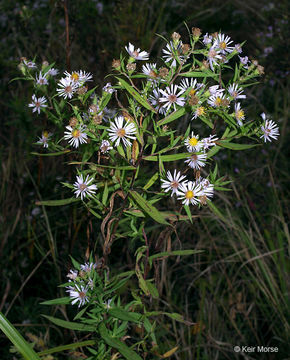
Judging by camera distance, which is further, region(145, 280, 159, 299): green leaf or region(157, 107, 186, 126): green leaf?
region(145, 280, 159, 299): green leaf

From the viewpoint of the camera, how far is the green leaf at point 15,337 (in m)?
0.94

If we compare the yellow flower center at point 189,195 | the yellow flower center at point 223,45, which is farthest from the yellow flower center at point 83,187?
the yellow flower center at point 223,45

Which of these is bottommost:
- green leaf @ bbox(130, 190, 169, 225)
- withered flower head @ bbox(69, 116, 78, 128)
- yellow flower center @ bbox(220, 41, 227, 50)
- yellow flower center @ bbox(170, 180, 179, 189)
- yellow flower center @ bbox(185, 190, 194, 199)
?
green leaf @ bbox(130, 190, 169, 225)

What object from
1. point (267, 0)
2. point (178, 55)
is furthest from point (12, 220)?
point (267, 0)

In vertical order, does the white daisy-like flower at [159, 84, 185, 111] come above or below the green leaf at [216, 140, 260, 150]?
above

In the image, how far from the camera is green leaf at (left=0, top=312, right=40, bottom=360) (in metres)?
0.94

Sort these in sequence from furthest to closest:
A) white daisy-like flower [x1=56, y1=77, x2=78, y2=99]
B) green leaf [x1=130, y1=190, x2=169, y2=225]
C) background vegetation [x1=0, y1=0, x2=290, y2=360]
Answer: background vegetation [x1=0, y1=0, x2=290, y2=360], white daisy-like flower [x1=56, y1=77, x2=78, y2=99], green leaf [x1=130, y1=190, x2=169, y2=225]

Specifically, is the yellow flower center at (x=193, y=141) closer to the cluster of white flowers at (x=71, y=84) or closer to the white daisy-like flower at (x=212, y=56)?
the white daisy-like flower at (x=212, y=56)

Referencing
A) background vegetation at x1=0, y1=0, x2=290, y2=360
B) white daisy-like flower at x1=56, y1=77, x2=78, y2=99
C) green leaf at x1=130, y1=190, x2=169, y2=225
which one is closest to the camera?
green leaf at x1=130, y1=190, x2=169, y2=225

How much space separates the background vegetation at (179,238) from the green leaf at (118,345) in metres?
0.27

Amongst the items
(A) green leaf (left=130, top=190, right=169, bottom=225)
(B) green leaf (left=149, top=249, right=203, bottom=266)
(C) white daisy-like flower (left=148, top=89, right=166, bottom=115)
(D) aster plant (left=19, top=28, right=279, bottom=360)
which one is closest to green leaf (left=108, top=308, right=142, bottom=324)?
(D) aster plant (left=19, top=28, right=279, bottom=360)

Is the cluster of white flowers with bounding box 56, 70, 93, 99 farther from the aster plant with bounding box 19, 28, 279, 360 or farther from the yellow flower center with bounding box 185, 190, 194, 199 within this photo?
the yellow flower center with bounding box 185, 190, 194, 199

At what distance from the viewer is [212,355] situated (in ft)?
5.25

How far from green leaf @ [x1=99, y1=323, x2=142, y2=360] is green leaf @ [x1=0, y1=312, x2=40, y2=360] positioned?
0.16m
